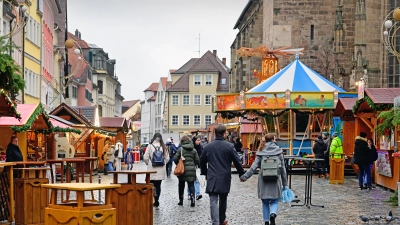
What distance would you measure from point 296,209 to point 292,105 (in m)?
20.2

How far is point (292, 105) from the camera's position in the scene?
38719 mm

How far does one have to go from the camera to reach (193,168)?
19.8 m

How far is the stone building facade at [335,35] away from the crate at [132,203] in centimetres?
3670

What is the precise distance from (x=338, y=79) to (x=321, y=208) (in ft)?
123

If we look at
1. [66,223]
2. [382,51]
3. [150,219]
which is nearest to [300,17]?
[382,51]

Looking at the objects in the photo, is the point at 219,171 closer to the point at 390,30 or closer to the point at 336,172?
the point at 336,172

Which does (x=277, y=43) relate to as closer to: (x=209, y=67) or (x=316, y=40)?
(x=316, y=40)

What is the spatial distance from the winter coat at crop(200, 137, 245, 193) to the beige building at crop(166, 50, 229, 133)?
10135 cm

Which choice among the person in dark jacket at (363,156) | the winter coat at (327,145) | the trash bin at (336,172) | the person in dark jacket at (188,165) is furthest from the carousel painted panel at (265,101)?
the person in dark jacket at (188,165)

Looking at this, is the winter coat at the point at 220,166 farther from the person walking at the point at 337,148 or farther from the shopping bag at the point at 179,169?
the person walking at the point at 337,148

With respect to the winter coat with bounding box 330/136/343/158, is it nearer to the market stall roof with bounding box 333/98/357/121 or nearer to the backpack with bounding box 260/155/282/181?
the market stall roof with bounding box 333/98/357/121

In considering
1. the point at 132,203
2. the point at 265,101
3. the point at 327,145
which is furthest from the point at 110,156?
the point at 132,203

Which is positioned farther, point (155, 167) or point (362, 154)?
point (362, 154)

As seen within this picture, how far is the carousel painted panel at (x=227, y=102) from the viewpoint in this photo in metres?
41.0
